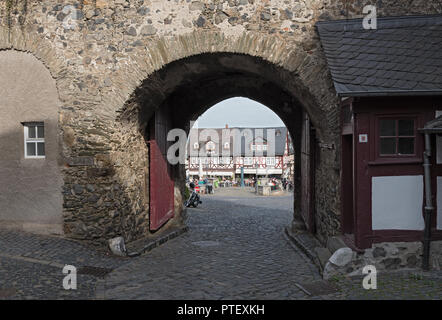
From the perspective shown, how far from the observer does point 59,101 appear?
7258 mm

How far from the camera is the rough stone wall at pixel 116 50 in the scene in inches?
263

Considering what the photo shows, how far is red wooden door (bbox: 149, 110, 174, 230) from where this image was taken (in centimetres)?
862

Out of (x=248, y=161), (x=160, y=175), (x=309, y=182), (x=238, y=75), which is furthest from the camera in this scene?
(x=248, y=161)

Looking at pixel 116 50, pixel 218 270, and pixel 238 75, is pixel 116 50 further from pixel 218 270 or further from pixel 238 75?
pixel 218 270

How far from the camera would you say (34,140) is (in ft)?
Result: 24.7

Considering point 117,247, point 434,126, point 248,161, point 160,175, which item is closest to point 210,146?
point 248,161

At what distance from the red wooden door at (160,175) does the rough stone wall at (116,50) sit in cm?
113

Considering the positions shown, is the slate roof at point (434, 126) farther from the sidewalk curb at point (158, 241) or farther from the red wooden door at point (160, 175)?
the red wooden door at point (160, 175)

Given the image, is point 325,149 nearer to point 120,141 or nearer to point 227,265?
point 227,265

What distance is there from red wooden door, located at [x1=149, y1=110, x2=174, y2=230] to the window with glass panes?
4761 mm

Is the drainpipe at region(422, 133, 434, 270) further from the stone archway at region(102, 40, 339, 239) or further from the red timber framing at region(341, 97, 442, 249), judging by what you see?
the stone archway at region(102, 40, 339, 239)

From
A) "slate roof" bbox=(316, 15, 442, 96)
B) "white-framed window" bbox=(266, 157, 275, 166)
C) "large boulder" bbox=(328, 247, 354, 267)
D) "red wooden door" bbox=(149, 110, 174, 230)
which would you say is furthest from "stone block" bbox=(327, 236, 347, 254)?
"white-framed window" bbox=(266, 157, 275, 166)

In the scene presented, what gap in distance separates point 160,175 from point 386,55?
5281 mm
